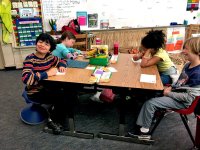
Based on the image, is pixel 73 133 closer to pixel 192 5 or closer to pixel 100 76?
pixel 100 76

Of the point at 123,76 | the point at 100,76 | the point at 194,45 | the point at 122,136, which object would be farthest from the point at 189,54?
the point at 122,136

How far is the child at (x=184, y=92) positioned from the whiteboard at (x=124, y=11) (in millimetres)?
2247

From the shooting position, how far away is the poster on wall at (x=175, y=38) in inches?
160

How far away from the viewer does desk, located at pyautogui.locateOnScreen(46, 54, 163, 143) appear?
1.68 meters

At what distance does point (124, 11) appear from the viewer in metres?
3.85

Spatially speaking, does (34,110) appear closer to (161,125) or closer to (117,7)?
(161,125)

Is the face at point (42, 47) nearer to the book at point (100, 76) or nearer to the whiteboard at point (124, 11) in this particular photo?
the book at point (100, 76)

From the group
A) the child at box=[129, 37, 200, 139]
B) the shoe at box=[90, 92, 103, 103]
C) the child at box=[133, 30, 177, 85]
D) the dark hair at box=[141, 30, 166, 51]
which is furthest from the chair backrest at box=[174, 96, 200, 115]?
the shoe at box=[90, 92, 103, 103]

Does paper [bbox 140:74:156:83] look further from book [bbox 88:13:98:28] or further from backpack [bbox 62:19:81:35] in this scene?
book [bbox 88:13:98:28]

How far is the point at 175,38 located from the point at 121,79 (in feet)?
9.09

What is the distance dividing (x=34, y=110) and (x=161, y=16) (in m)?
2.98

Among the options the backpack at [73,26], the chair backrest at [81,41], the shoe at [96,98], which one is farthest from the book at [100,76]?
the backpack at [73,26]

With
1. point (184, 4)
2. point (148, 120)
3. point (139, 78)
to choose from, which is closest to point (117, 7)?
point (184, 4)

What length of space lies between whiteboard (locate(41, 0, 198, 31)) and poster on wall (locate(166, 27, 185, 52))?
16 cm
